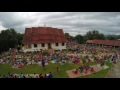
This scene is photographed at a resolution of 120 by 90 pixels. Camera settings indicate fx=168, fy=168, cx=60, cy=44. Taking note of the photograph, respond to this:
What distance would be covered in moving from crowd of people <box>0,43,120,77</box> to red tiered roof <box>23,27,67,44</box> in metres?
1.40

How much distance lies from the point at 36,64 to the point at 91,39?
5.80 m

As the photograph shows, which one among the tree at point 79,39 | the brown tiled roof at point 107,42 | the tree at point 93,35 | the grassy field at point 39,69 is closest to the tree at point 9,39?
→ the grassy field at point 39,69

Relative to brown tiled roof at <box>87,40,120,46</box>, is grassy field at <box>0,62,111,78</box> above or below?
below

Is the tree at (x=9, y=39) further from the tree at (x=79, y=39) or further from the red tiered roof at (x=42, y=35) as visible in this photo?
the tree at (x=79, y=39)

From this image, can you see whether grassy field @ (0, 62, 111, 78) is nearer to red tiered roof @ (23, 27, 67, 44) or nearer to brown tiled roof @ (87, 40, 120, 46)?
red tiered roof @ (23, 27, 67, 44)

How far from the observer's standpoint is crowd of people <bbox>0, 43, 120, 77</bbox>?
14841 mm

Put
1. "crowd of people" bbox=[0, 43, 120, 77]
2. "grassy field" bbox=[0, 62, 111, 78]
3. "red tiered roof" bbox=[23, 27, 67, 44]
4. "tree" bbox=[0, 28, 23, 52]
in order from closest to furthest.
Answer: "grassy field" bbox=[0, 62, 111, 78]
"tree" bbox=[0, 28, 23, 52]
"red tiered roof" bbox=[23, 27, 67, 44]
"crowd of people" bbox=[0, 43, 120, 77]

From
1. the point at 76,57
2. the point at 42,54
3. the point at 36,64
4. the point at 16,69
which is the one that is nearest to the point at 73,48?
the point at 76,57

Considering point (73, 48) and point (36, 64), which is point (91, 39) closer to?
point (73, 48)

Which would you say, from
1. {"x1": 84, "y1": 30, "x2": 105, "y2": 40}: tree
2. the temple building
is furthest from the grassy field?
{"x1": 84, "y1": 30, "x2": 105, "y2": 40}: tree

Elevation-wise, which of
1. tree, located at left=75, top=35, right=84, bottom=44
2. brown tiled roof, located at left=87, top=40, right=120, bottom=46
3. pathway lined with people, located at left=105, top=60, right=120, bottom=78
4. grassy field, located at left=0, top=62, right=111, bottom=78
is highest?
tree, located at left=75, top=35, right=84, bottom=44

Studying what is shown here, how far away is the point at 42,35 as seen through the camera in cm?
1484

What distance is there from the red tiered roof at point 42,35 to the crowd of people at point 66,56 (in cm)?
140

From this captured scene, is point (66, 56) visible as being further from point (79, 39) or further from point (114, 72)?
point (114, 72)
